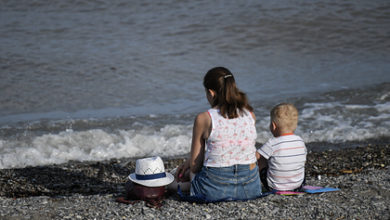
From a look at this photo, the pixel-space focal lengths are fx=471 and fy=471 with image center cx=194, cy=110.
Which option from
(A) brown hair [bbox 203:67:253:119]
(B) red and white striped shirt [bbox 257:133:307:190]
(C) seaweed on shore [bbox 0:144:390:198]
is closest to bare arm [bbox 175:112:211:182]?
(A) brown hair [bbox 203:67:253:119]

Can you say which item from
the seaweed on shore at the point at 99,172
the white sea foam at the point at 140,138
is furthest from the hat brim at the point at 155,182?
the white sea foam at the point at 140,138

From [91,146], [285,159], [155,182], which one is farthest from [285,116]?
[91,146]

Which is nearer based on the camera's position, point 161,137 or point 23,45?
point 161,137

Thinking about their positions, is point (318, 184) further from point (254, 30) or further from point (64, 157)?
point (254, 30)

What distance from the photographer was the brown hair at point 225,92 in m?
3.71

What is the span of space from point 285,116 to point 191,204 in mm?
1076

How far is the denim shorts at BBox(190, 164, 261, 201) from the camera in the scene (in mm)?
3863

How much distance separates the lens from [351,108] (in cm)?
880

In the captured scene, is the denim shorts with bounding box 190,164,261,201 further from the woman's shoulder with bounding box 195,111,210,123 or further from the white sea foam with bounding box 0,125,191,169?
the white sea foam with bounding box 0,125,191,169

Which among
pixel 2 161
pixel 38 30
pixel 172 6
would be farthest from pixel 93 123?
pixel 172 6

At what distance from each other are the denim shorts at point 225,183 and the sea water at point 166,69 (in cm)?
281

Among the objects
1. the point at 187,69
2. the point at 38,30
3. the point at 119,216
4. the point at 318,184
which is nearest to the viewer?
the point at 119,216

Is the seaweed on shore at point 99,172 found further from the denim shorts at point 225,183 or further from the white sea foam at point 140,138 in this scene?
the denim shorts at point 225,183

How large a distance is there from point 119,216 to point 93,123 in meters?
4.79
